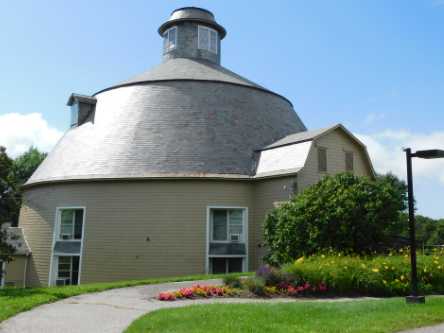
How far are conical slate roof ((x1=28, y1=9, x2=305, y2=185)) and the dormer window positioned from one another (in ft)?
0.67

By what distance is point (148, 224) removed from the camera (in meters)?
20.9

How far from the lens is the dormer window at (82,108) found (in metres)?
26.4

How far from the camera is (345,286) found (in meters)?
12.8

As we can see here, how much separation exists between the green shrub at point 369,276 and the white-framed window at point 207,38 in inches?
818

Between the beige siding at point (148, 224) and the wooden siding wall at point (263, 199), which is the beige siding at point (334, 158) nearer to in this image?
the wooden siding wall at point (263, 199)

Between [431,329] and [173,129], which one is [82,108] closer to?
[173,129]

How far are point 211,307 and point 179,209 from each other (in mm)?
11355

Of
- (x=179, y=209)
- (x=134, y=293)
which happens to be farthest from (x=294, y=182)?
(x=134, y=293)

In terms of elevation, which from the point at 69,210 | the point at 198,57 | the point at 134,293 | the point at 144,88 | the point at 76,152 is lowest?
the point at 134,293

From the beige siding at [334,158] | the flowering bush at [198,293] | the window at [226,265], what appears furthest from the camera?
the window at [226,265]

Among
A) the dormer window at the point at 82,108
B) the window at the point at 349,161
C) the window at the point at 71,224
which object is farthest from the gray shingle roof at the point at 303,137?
the dormer window at the point at 82,108

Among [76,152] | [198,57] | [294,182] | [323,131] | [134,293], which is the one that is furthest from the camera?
[198,57]

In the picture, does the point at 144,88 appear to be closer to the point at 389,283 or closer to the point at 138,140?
the point at 138,140

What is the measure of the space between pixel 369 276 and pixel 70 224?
1482 centimetres
